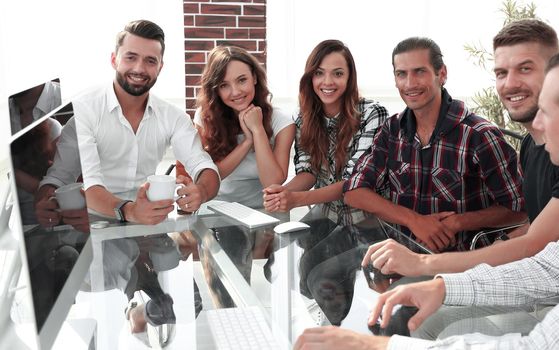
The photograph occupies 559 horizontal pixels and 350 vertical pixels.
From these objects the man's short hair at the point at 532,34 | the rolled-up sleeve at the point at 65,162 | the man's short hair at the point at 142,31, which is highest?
the man's short hair at the point at 142,31

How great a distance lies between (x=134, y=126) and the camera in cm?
258

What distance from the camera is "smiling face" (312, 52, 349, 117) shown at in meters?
2.64

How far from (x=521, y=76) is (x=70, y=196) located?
1574mm

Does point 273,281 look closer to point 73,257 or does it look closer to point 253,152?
point 73,257

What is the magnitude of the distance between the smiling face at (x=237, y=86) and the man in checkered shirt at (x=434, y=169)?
2.22 ft

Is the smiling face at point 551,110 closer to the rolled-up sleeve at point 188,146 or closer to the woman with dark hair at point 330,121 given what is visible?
the woman with dark hair at point 330,121

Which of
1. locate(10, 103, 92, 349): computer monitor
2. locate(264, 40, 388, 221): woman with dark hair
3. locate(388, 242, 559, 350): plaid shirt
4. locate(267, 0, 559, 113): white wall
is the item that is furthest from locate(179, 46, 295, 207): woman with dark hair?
locate(267, 0, 559, 113): white wall

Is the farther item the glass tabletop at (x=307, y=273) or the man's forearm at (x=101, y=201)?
the man's forearm at (x=101, y=201)

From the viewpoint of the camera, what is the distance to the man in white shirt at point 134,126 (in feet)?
8.05

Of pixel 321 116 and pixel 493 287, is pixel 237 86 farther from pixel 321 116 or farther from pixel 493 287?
pixel 493 287

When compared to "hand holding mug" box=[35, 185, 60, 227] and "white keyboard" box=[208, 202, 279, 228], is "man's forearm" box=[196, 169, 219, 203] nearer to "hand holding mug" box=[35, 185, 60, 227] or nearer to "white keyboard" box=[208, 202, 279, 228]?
"white keyboard" box=[208, 202, 279, 228]

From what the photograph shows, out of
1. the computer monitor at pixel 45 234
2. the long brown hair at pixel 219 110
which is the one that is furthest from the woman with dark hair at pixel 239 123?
the computer monitor at pixel 45 234

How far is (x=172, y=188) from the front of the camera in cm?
201

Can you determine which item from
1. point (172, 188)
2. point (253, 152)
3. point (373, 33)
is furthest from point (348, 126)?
point (373, 33)
